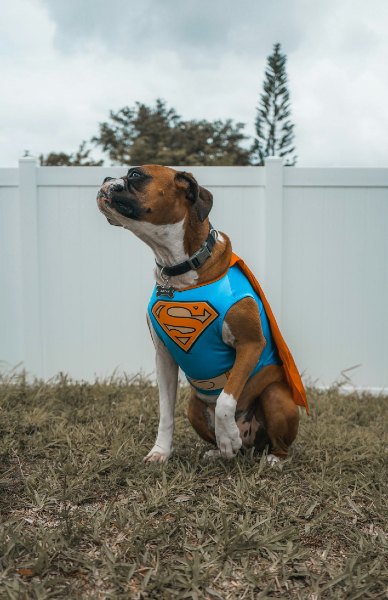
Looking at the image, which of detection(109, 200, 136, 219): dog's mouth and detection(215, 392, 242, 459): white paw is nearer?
detection(109, 200, 136, 219): dog's mouth

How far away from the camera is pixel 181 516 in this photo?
7.39 ft

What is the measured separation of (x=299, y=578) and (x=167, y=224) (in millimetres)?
1575

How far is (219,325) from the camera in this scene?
242 centimetres

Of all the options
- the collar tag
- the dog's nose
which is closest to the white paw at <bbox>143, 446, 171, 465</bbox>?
the collar tag

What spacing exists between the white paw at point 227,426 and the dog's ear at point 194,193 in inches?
34.3

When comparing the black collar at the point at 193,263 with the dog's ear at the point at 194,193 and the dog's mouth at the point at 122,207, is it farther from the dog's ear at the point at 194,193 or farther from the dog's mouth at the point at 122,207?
the dog's mouth at the point at 122,207

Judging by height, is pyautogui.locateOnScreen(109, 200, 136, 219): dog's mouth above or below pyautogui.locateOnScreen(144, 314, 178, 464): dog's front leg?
above

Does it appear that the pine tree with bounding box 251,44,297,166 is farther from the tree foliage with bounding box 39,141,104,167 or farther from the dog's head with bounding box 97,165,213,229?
the dog's head with bounding box 97,165,213,229

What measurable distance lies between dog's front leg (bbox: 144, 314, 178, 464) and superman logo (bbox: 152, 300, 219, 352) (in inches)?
11.3

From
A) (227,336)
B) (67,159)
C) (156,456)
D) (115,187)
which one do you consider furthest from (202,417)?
(67,159)

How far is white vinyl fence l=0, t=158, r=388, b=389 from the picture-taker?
16.2ft

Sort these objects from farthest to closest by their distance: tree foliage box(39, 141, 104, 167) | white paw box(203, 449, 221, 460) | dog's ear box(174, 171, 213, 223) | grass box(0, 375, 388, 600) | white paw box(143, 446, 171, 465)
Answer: tree foliage box(39, 141, 104, 167)
white paw box(203, 449, 221, 460)
white paw box(143, 446, 171, 465)
dog's ear box(174, 171, 213, 223)
grass box(0, 375, 388, 600)

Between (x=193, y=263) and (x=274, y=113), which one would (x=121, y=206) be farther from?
(x=274, y=113)

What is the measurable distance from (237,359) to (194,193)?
2.70 feet
